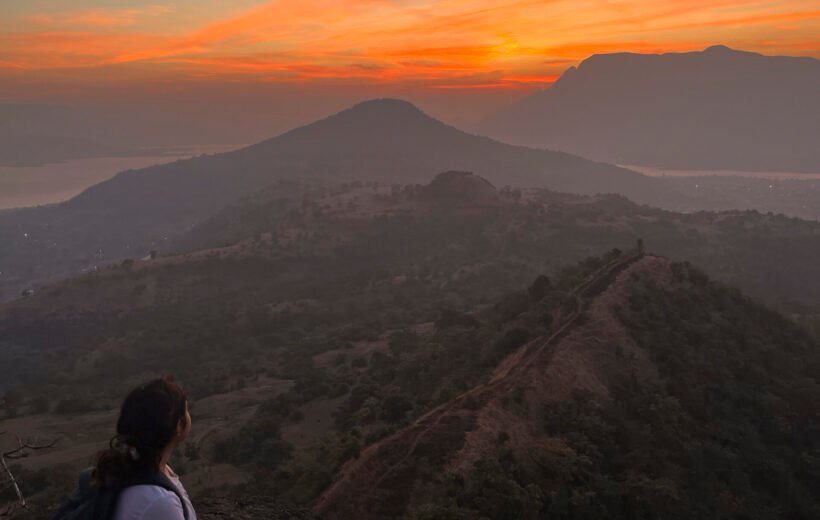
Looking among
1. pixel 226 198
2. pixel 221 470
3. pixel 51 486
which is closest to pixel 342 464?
pixel 221 470

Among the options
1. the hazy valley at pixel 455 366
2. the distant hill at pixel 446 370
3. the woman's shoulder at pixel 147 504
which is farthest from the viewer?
the distant hill at pixel 446 370

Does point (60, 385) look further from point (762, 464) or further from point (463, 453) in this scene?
point (762, 464)

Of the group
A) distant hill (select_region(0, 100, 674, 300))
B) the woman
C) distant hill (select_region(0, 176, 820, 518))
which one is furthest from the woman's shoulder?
distant hill (select_region(0, 100, 674, 300))

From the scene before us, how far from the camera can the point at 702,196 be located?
175 m

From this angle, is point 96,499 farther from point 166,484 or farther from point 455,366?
point 455,366

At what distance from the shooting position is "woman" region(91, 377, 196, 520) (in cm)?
296

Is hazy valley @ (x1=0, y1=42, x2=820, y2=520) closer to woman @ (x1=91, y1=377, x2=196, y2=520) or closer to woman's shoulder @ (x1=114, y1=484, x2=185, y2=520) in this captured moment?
woman @ (x1=91, y1=377, x2=196, y2=520)

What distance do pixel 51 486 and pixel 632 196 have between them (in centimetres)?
17419

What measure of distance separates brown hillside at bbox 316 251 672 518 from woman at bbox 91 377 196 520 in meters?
9.26

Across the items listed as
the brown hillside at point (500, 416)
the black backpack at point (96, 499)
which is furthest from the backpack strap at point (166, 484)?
the brown hillside at point (500, 416)

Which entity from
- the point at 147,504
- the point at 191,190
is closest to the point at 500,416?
the point at 147,504

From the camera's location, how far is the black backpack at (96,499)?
9.66ft

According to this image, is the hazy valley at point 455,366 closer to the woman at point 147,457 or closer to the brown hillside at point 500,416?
the brown hillside at point 500,416

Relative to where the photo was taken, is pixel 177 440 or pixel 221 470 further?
pixel 221 470
